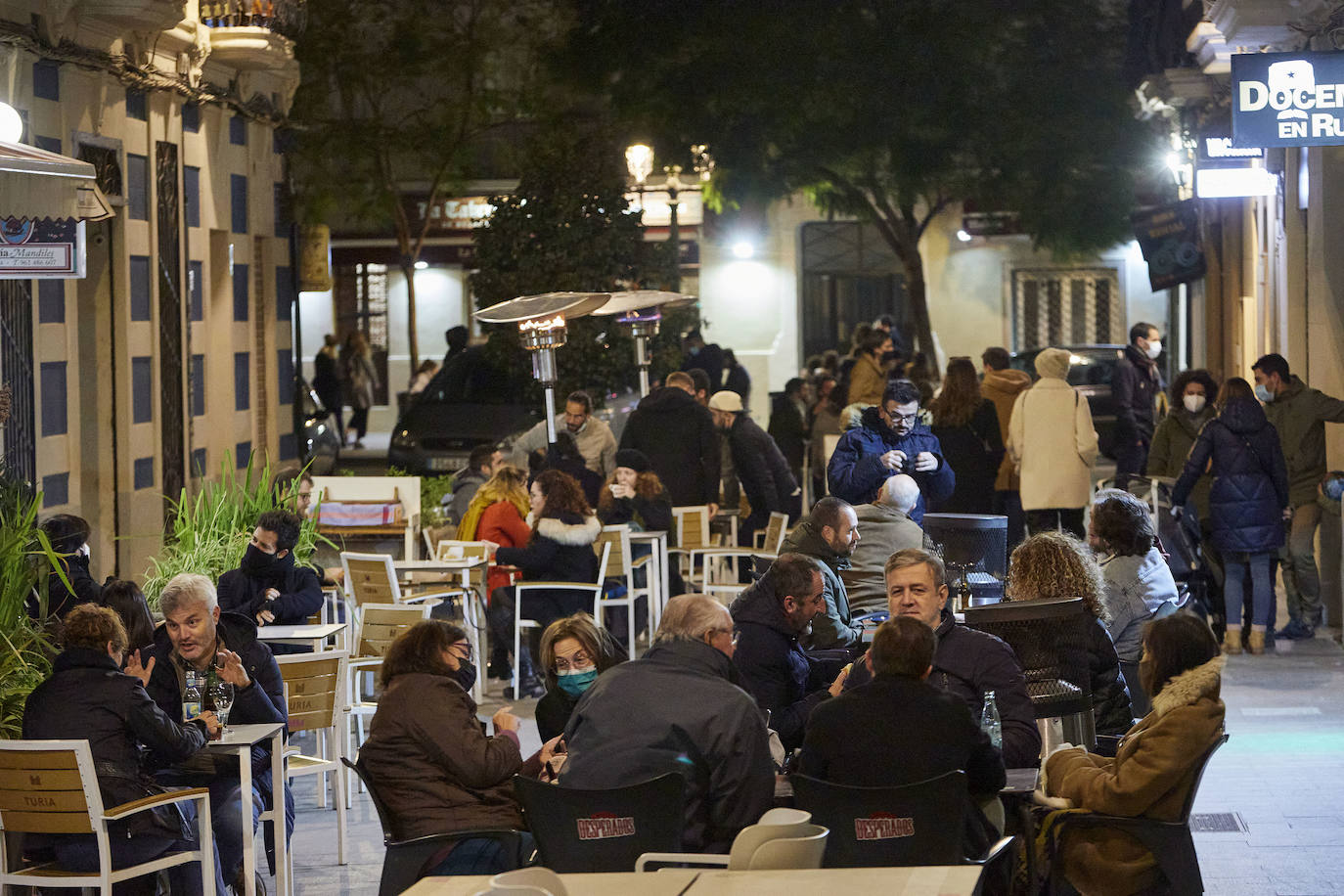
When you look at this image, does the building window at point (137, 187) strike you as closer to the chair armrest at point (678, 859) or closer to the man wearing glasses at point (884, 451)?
the man wearing glasses at point (884, 451)

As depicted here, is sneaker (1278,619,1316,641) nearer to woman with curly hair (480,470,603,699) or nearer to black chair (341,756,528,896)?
woman with curly hair (480,470,603,699)

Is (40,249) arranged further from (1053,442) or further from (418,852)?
(1053,442)

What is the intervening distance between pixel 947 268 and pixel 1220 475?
23.1m

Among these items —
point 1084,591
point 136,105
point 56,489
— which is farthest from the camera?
point 136,105

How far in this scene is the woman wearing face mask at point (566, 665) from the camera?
275 inches

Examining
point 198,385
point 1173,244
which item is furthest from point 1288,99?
point 1173,244

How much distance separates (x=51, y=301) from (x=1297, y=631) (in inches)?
347

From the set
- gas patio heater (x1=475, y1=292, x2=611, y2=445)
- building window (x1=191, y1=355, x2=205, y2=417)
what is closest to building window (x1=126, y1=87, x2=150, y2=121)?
building window (x1=191, y1=355, x2=205, y2=417)

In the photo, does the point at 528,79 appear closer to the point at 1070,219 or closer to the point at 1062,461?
the point at 1070,219

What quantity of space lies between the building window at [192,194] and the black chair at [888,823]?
1179 centimetres

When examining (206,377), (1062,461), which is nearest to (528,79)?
(206,377)

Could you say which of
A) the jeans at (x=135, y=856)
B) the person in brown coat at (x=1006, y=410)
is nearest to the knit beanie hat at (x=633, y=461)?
the person in brown coat at (x=1006, y=410)

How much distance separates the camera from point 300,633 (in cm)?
886

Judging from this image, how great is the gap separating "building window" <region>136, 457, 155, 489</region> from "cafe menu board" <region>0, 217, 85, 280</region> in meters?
4.68
